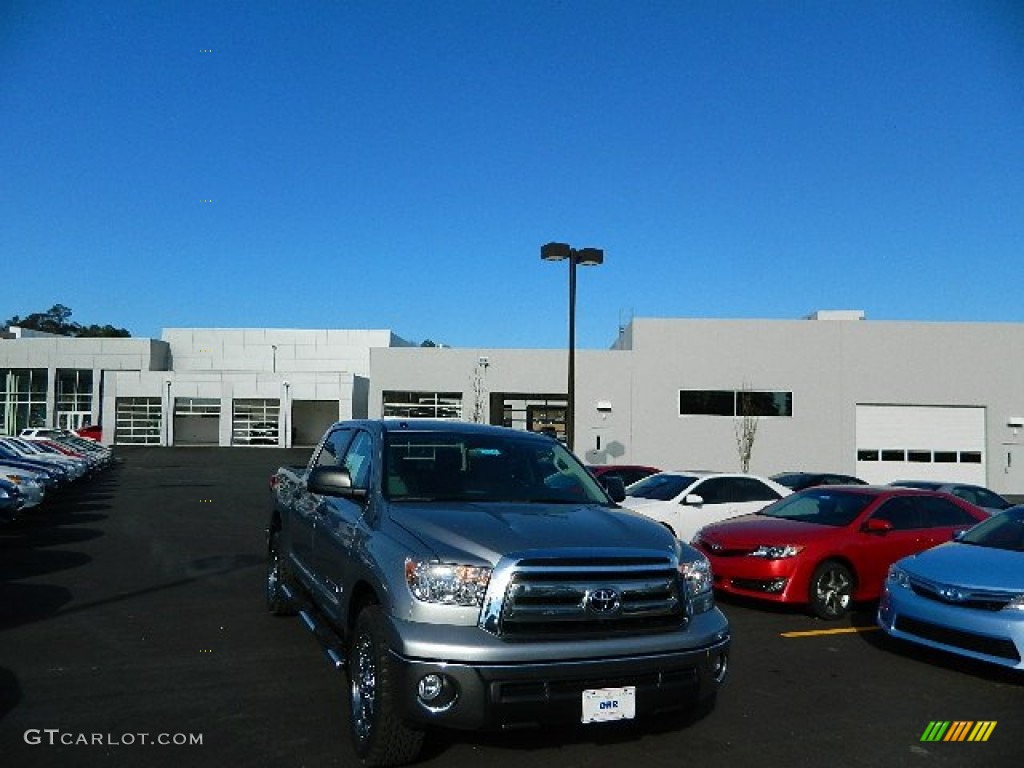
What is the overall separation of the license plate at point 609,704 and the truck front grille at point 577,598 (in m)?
0.27

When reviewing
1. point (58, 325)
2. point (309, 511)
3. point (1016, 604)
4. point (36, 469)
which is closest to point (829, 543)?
point (1016, 604)

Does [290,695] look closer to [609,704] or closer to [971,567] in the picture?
[609,704]

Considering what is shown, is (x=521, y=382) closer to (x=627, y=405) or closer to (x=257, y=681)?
(x=627, y=405)

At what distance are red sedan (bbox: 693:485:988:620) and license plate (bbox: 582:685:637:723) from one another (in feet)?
16.3

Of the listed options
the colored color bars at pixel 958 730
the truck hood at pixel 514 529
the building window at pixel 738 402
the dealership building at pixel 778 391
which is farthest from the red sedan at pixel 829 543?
the building window at pixel 738 402

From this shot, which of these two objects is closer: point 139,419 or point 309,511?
point 309,511

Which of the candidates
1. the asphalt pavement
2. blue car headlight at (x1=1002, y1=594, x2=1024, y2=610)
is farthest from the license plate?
blue car headlight at (x1=1002, y1=594, x2=1024, y2=610)

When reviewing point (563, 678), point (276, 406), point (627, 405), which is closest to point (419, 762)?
point (563, 678)

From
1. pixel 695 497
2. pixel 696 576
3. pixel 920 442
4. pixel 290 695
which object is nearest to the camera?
pixel 696 576

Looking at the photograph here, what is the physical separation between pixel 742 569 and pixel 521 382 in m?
27.9

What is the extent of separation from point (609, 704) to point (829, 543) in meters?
5.57

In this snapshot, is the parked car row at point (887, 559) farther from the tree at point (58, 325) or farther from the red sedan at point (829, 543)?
the tree at point (58, 325)

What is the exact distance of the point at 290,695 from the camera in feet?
18.9

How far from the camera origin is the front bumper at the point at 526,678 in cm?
402
